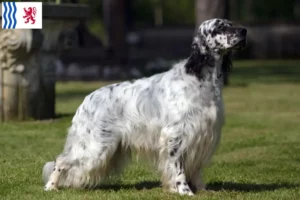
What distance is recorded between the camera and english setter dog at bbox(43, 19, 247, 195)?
907 cm

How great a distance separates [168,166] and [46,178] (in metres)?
1.32

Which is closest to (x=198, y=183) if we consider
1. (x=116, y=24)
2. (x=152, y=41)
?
(x=116, y=24)

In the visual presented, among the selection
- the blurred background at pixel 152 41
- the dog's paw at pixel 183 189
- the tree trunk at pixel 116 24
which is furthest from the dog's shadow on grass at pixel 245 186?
the tree trunk at pixel 116 24

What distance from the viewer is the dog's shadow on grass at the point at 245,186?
31.4ft

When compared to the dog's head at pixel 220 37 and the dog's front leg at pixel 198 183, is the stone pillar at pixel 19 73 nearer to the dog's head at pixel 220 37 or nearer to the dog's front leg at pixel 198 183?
the dog's head at pixel 220 37

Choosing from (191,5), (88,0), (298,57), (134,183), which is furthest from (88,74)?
(191,5)

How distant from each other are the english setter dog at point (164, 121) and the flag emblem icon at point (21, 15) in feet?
11.0

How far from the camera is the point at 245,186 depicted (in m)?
9.78

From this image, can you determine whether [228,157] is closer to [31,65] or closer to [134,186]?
[134,186]

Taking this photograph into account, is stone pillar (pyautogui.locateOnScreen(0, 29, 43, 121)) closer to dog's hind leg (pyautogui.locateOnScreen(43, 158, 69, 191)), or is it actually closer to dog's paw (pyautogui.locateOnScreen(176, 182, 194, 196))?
dog's hind leg (pyautogui.locateOnScreen(43, 158, 69, 191))

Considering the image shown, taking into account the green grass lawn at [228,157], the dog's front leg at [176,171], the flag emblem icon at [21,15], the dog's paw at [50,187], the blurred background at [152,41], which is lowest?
the blurred background at [152,41]

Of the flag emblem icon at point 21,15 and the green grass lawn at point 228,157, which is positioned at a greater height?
the flag emblem icon at point 21,15

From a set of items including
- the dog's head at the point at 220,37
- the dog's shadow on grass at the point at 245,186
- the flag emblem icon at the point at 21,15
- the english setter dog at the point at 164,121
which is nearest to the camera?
the english setter dog at the point at 164,121

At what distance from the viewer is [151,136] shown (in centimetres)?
914
